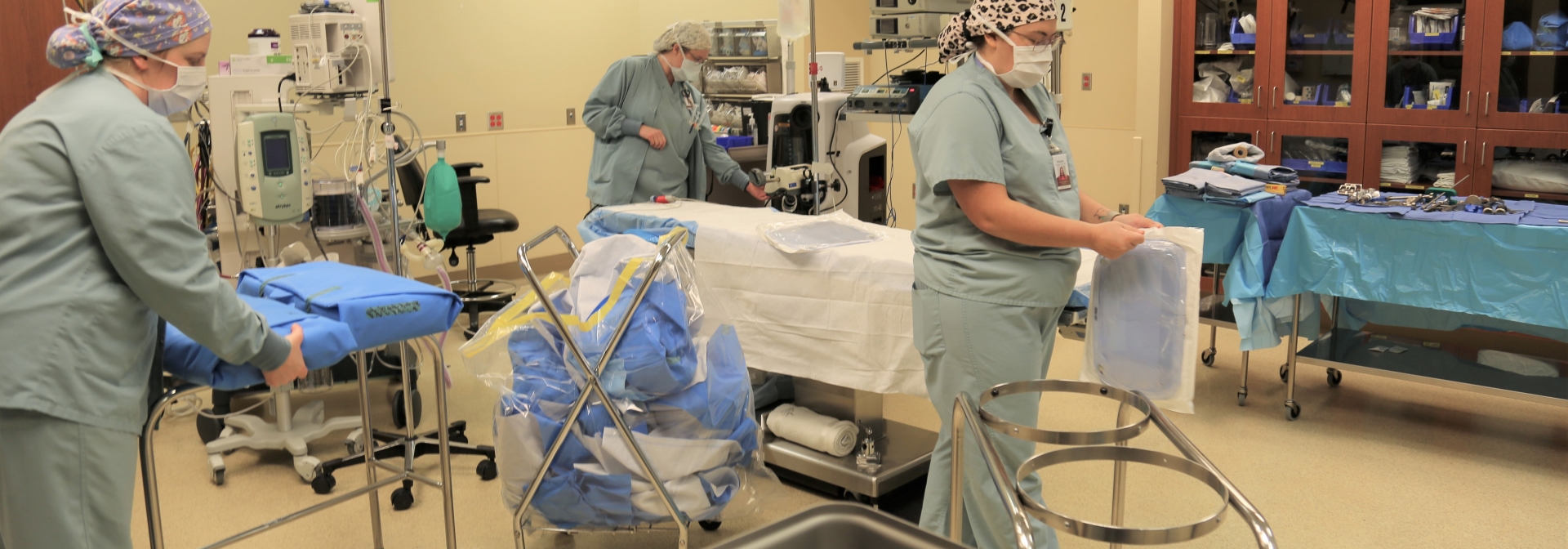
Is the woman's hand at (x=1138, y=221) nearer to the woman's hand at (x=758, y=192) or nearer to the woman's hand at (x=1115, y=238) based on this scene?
the woman's hand at (x=1115, y=238)

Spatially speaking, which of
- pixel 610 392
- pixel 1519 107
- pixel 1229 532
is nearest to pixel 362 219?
pixel 610 392

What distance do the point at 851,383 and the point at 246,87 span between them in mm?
2341

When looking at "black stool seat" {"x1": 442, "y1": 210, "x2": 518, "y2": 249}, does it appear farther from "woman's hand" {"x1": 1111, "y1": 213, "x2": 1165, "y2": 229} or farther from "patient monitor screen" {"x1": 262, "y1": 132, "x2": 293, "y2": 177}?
"woman's hand" {"x1": 1111, "y1": 213, "x2": 1165, "y2": 229}

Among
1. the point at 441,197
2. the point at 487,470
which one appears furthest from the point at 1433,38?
the point at 487,470

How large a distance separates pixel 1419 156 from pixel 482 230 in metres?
4.35

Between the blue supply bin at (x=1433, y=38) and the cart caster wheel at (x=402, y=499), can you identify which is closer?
the cart caster wheel at (x=402, y=499)

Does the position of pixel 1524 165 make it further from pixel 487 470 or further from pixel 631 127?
pixel 487 470

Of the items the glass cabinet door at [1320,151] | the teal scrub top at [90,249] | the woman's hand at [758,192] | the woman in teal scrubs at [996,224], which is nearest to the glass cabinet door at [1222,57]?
the glass cabinet door at [1320,151]

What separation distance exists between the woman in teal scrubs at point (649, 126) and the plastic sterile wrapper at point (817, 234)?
1261mm

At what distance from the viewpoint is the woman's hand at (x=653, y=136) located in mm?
4352

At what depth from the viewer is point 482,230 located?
5453 mm

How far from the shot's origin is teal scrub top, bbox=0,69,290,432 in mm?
1737

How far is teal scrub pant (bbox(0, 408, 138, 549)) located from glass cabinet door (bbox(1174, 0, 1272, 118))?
4992 millimetres

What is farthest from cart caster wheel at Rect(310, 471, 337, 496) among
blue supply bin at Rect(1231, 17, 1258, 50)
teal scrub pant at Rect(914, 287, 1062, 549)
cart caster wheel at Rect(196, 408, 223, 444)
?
blue supply bin at Rect(1231, 17, 1258, 50)
